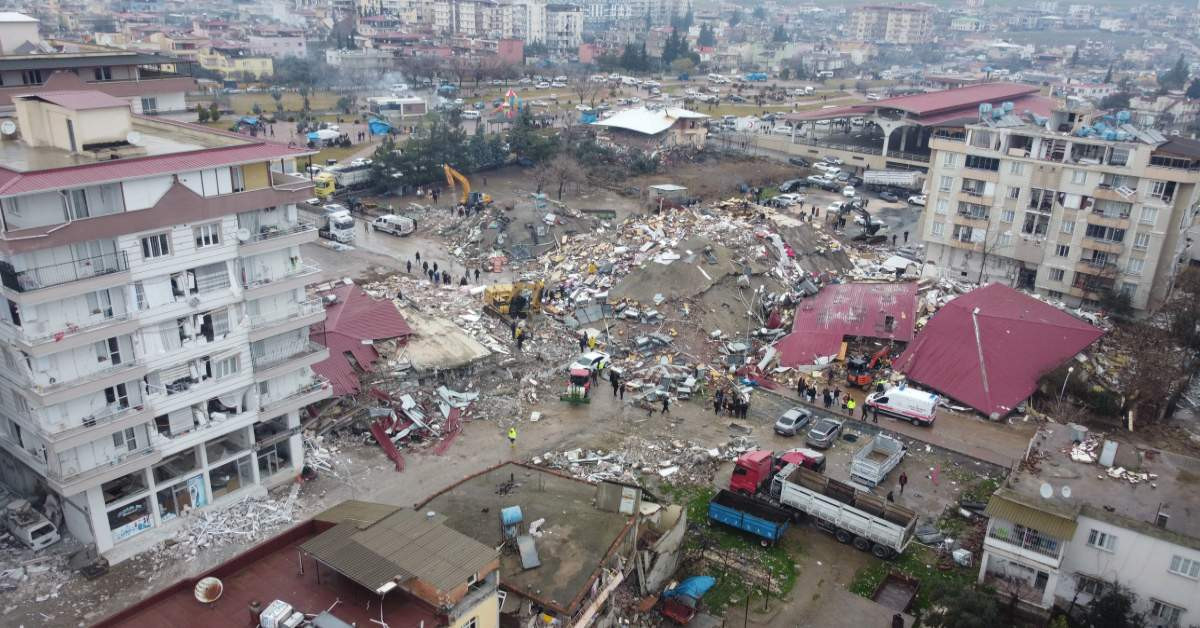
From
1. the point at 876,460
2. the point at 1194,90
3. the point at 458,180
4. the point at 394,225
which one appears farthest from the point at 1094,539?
the point at 1194,90

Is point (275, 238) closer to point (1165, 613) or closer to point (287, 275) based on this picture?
point (287, 275)

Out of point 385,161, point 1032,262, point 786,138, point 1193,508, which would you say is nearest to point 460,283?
point 385,161

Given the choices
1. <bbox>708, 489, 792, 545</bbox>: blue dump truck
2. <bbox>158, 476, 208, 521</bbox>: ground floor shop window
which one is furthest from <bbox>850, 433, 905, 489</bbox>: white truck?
<bbox>158, 476, 208, 521</bbox>: ground floor shop window

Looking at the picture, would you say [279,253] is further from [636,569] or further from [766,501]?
[766,501]

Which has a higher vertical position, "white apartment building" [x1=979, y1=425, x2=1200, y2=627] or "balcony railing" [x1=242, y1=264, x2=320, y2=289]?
"balcony railing" [x1=242, y1=264, x2=320, y2=289]

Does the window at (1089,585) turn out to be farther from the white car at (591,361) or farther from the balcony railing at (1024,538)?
the white car at (591,361)

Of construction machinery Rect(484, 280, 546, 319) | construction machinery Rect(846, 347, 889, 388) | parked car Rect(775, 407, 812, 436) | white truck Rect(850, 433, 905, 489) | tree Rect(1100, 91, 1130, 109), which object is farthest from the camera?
tree Rect(1100, 91, 1130, 109)

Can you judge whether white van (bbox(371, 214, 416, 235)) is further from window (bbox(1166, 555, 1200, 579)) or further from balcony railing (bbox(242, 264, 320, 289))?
window (bbox(1166, 555, 1200, 579))

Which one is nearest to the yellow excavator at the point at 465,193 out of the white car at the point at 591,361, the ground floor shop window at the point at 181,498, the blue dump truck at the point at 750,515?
the white car at the point at 591,361
